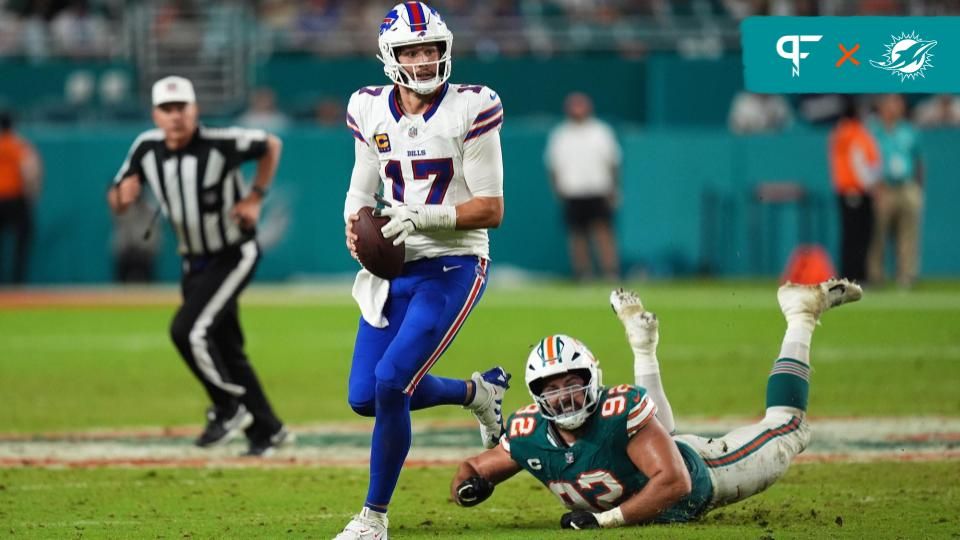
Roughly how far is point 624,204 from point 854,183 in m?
3.30

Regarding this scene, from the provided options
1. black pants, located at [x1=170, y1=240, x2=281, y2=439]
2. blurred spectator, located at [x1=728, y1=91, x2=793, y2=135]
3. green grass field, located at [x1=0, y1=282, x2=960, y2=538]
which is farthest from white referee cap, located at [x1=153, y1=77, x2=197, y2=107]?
blurred spectator, located at [x1=728, y1=91, x2=793, y2=135]

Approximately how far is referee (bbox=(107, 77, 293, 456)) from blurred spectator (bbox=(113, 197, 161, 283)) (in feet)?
33.6

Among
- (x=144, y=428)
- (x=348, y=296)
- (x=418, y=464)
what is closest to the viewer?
(x=418, y=464)

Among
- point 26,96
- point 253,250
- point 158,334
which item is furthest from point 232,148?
point 26,96

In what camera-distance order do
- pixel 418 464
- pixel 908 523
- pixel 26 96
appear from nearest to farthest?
1. pixel 908 523
2. pixel 418 464
3. pixel 26 96

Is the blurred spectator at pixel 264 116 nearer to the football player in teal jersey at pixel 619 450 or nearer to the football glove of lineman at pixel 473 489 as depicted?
the football player in teal jersey at pixel 619 450

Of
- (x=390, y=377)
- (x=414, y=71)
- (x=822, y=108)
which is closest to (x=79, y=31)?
(x=822, y=108)

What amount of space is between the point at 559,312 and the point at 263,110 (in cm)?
533

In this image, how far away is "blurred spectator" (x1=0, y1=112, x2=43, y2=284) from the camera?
1869 cm

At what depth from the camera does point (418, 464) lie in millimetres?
8430

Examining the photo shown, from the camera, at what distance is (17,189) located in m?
18.8


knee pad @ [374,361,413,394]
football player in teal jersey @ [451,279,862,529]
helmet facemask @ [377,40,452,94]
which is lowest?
football player in teal jersey @ [451,279,862,529]

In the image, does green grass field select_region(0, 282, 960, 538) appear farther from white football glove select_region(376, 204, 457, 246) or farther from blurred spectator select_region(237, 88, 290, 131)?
blurred spectator select_region(237, 88, 290, 131)

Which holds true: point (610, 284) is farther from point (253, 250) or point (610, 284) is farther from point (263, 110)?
point (253, 250)
